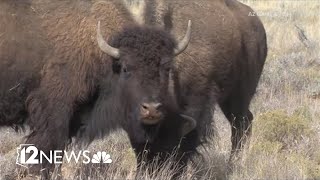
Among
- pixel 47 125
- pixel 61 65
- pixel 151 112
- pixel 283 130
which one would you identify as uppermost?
pixel 61 65

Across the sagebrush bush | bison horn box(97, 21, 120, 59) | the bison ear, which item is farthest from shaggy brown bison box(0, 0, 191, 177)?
the sagebrush bush

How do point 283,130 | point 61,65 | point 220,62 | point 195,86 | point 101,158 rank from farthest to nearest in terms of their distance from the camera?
point 283,130 < point 220,62 < point 195,86 < point 101,158 < point 61,65

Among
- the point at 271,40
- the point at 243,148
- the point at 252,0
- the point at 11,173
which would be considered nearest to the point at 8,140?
the point at 11,173

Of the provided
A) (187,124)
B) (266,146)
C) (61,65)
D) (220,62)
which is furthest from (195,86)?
(61,65)

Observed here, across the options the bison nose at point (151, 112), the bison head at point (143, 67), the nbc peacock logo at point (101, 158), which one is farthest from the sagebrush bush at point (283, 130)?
the bison nose at point (151, 112)

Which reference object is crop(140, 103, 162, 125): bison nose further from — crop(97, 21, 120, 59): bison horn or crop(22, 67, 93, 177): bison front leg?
crop(22, 67, 93, 177): bison front leg

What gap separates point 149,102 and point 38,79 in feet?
3.99

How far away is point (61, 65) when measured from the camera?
221 inches

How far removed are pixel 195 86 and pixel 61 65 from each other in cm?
162

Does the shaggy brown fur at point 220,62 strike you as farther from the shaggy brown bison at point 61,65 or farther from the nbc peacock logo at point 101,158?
the nbc peacock logo at point 101,158

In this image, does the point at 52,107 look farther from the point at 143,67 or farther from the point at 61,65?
A: the point at 143,67

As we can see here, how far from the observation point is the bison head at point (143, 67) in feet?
17.0

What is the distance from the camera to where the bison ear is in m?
6.15

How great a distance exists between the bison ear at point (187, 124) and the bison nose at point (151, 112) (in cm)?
105
